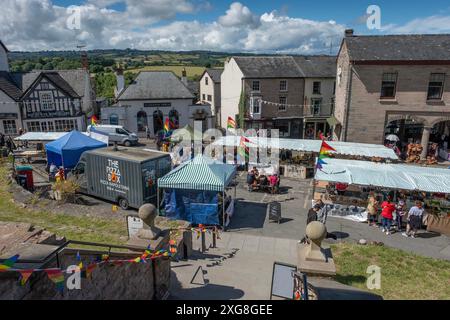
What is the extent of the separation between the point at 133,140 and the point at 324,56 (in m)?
23.0

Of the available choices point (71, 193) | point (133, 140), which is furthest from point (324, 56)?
point (71, 193)

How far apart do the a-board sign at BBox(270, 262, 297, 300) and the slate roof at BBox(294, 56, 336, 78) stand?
31766mm

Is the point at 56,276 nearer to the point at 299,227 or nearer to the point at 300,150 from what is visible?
the point at 299,227

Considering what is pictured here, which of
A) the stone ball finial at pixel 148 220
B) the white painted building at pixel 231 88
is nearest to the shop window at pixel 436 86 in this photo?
the white painted building at pixel 231 88

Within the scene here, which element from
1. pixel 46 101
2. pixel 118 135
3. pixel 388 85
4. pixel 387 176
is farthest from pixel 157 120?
pixel 387 176

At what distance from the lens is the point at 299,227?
14.6 m

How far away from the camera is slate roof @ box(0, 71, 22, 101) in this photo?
31297 millimetres

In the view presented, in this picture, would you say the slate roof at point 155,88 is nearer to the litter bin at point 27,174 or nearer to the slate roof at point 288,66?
the slate roof at point 288,66

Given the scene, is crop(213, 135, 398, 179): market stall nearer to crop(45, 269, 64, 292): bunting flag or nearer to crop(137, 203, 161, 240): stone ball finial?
crop(137, 203, 161, 240): stone ball finial

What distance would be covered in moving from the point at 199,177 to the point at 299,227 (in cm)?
483

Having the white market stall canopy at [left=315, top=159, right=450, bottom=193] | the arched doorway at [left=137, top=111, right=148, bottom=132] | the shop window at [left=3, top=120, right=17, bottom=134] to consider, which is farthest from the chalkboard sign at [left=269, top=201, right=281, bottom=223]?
the shop window at [left=3, top=120, right=17, bottom=134]

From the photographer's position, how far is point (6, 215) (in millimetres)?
13742

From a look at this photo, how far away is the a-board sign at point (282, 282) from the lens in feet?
18.7

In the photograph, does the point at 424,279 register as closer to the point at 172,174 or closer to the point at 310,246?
the point at 310,246
